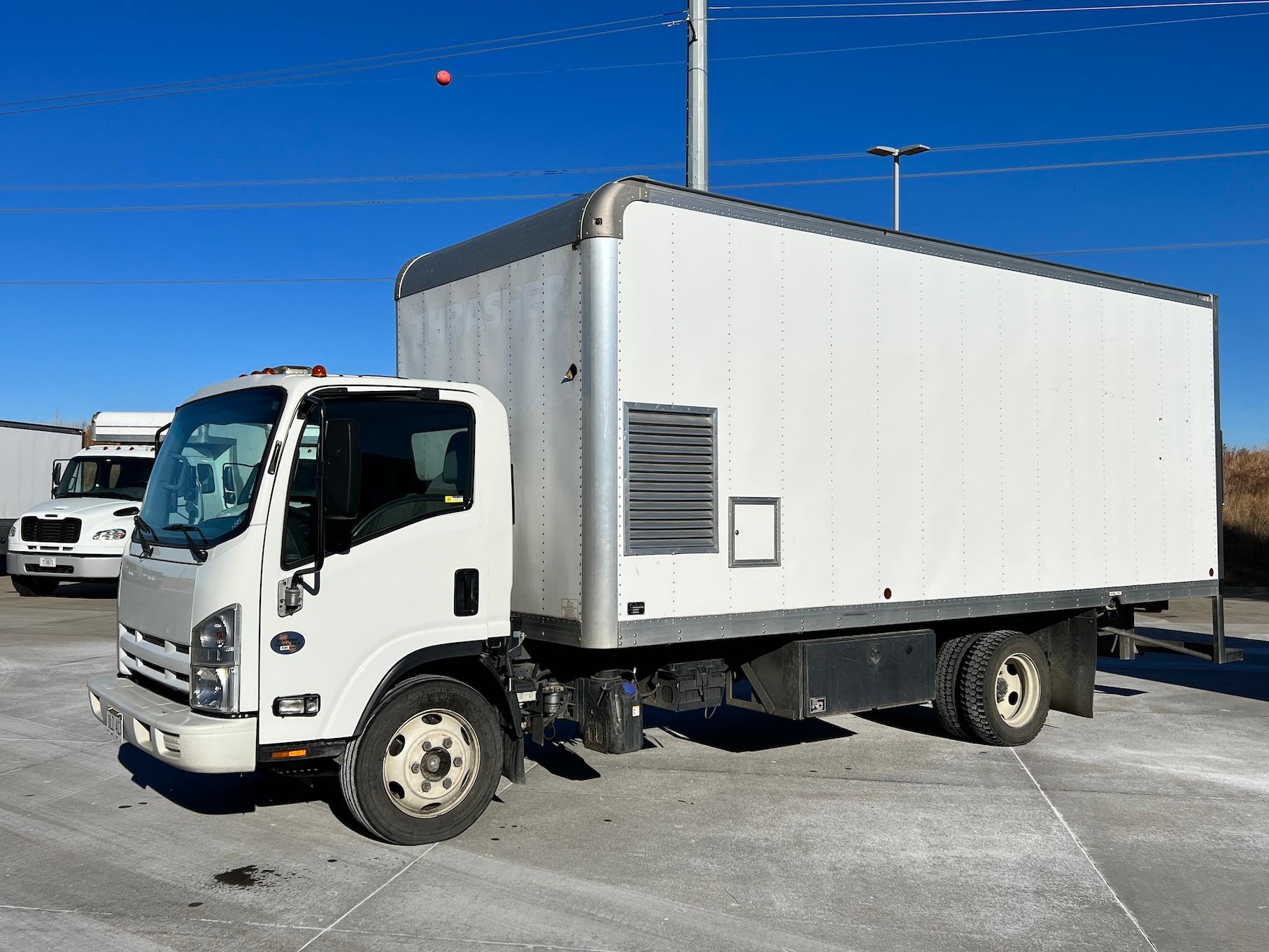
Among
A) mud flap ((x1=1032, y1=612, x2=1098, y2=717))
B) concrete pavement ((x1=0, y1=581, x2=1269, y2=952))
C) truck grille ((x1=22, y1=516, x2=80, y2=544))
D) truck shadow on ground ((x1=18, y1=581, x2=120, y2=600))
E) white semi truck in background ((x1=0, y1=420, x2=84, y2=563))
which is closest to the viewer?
concrete pavement ((x1=0, y1=581, x2=1269, y2=952))

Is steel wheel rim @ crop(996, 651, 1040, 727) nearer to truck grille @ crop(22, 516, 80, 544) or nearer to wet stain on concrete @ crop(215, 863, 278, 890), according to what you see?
wet stain on concrete @ crop(215, 863, 278, 890)

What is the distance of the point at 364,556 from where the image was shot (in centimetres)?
568

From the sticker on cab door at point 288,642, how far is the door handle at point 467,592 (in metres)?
0.86

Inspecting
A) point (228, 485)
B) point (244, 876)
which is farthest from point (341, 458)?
point (244, 876)

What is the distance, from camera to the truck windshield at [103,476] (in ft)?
64.3

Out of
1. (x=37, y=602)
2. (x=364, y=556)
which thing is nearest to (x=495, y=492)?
(x=364, y=556)

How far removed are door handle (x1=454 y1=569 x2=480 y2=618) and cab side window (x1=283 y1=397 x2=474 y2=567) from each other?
35cm

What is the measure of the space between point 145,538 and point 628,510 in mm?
2622

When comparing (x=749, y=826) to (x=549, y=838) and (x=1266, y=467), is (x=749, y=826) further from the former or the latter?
(x=1266, y=467)

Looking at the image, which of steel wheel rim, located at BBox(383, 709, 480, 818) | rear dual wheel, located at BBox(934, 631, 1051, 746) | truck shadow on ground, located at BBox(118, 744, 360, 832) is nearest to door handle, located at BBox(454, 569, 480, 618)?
steel wheel rim, located at BBox(383, 709, 480, 818)

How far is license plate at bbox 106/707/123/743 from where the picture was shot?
5.88 meters

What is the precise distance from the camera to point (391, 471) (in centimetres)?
586

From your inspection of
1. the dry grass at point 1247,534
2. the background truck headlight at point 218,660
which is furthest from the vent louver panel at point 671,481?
the dry grass at point 1247,534

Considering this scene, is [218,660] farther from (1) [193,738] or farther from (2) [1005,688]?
(2) [1005,688]
